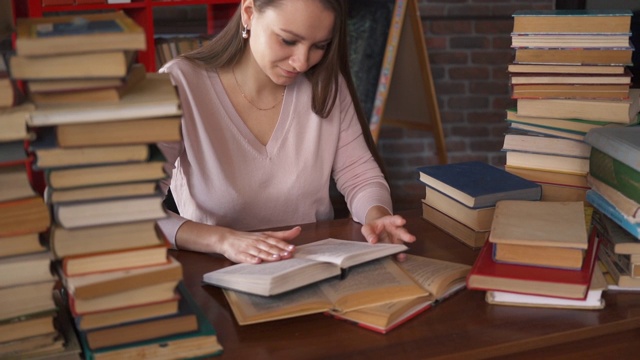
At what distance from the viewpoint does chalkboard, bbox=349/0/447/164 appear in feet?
12.3

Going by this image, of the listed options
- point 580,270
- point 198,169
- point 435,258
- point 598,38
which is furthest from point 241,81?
point 580,270

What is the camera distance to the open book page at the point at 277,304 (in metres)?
1.23

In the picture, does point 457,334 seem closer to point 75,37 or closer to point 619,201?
point 619,201

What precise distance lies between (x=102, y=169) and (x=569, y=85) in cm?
115

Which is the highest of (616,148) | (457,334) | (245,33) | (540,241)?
(245,33)

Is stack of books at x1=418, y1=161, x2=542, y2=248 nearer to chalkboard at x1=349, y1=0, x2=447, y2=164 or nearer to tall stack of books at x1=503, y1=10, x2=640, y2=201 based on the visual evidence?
tall stack of books at x1=503, y1=10, x2=640, y2=201

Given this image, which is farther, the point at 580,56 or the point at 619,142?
the point at 580,56

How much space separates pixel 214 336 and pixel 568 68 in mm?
1063

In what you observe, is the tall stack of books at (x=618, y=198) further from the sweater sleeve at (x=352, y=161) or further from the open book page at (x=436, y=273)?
the sweater sleeve at (x=352, y=161)

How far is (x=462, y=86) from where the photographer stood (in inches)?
174

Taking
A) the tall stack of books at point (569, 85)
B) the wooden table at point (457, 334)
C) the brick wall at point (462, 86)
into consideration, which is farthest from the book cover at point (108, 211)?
the brick wall at point (462, 86)

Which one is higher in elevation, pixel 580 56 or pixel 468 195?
pixel 580 56

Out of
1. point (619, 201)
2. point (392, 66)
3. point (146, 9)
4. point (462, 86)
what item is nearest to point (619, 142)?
point (619, 201)

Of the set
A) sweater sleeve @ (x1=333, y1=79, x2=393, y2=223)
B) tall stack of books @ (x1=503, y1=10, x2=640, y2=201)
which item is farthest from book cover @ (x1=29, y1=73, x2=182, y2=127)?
tall stack of books @ (x1=503, y1=10, x2=640, y2=201)
